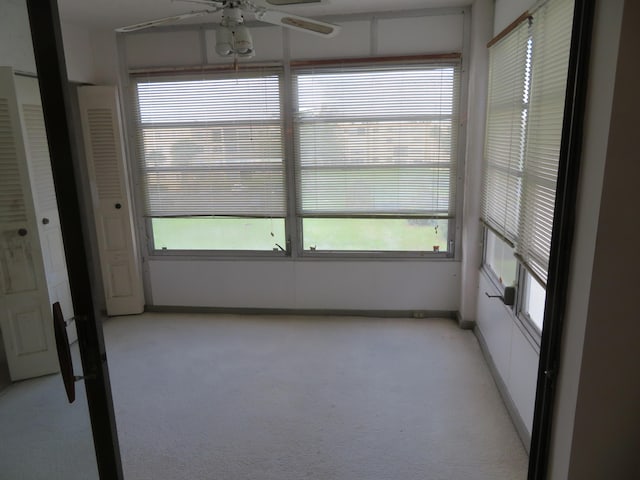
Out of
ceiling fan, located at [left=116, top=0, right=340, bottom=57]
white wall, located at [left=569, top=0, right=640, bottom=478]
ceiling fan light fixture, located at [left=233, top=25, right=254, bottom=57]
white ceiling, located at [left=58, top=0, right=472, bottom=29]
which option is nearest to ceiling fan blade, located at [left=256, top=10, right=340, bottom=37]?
ceiling fan, located at [left=116, top=0, right=340, bottom=57]

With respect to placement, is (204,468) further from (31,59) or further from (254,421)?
(31,59)

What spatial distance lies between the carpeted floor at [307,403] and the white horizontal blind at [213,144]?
3.97 ft

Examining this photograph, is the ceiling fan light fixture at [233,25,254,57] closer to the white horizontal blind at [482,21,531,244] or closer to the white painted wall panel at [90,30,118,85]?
the white horizontal blind at [482,21,531,244]

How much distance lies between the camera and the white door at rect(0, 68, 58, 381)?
6.05ft

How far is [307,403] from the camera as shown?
2.86 meters

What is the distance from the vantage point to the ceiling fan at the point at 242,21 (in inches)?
78.0

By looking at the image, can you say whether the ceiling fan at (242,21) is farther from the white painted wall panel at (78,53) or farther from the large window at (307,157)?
the white painted wall panel at (78,53)

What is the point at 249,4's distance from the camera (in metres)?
1.98

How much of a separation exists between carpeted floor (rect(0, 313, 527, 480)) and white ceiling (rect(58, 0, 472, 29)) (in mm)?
2669

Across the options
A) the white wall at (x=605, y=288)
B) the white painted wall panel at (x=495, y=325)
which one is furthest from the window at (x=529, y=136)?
the white wall at (x=605, y=288)

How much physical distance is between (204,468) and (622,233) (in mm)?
2213

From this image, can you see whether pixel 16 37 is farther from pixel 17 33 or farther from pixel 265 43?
pixel 265 43

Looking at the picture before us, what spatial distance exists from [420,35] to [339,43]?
685 millimetres

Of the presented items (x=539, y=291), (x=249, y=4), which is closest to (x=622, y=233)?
(x=539, y=291)
